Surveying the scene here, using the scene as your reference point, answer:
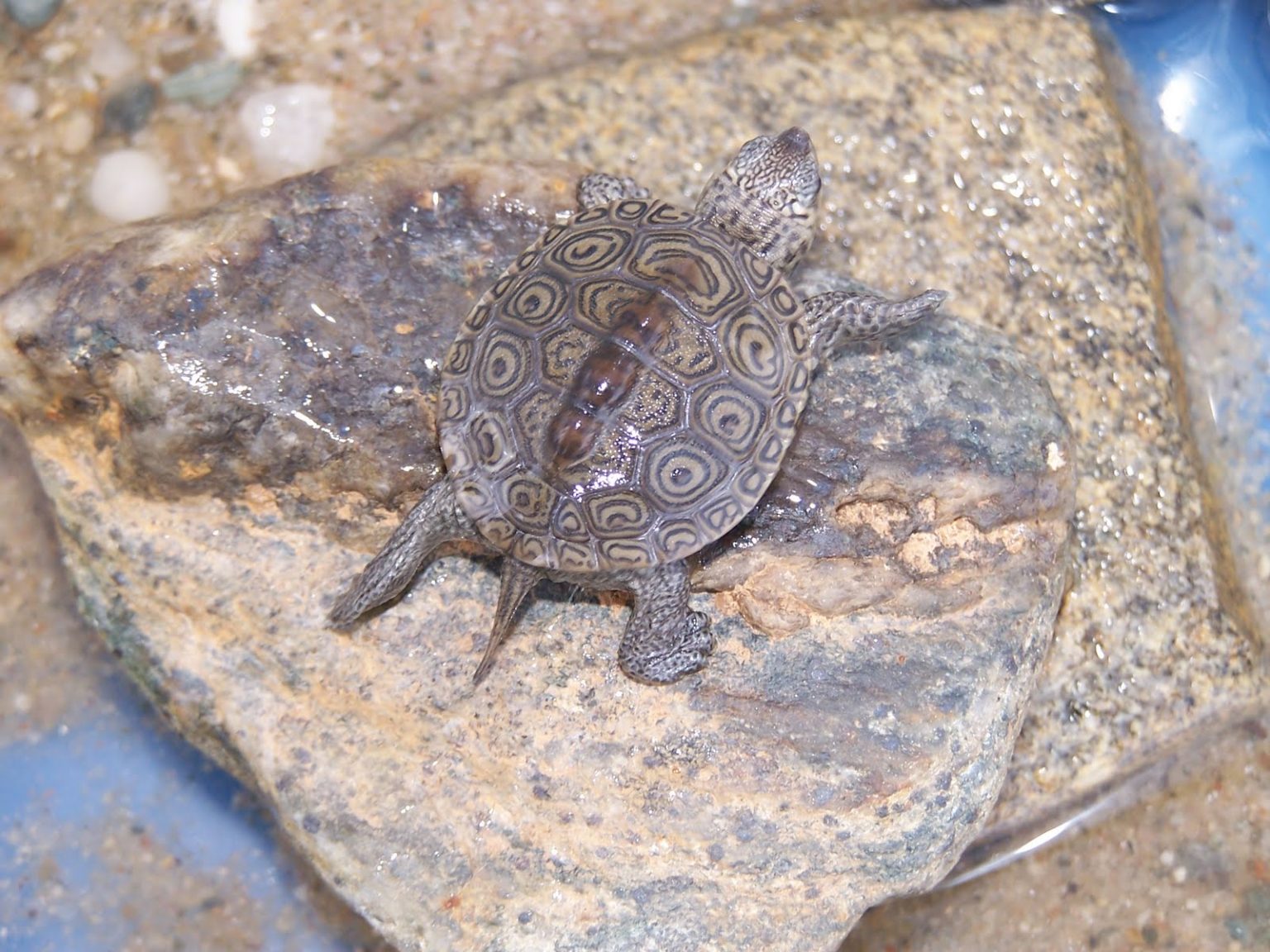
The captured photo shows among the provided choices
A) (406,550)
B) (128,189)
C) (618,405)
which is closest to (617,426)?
(618,405)

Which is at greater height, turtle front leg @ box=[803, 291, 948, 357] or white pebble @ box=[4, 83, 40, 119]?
white pebble @ box=[4, 83, 40, 119]

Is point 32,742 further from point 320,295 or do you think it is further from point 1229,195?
point 1229,195

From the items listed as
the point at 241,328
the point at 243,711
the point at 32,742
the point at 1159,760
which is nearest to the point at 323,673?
the point at 243,711

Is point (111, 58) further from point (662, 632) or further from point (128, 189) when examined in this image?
point (662, 632)

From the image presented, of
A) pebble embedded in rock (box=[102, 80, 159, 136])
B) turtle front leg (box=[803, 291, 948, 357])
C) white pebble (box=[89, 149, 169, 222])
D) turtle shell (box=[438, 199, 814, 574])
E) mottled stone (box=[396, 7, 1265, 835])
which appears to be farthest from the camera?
Result: pebble embedded in rock (box=[102, 80, 159, 136])

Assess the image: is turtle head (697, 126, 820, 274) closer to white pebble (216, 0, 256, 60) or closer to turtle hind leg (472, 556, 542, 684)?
turtle hind leg (472, 556, 542, 684)

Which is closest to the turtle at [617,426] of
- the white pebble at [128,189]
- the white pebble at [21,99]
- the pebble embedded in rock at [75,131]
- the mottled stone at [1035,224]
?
the mottled stone at [1035,224]

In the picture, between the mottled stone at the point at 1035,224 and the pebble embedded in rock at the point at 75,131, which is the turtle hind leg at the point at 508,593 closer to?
the mottled stone at the point at 1035,224

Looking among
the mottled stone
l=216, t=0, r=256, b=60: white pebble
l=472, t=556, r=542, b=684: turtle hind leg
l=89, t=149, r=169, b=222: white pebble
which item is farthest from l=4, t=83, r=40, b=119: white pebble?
l=472, t=556, r=542, b=684: turtle hind leg
